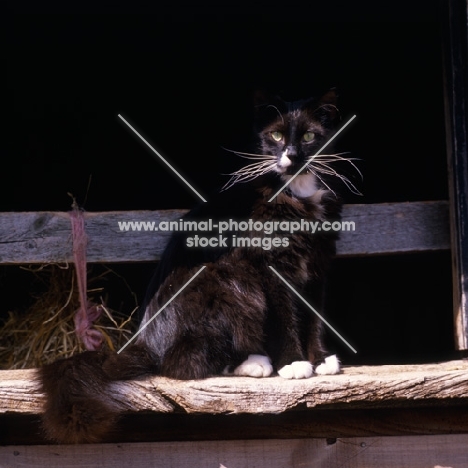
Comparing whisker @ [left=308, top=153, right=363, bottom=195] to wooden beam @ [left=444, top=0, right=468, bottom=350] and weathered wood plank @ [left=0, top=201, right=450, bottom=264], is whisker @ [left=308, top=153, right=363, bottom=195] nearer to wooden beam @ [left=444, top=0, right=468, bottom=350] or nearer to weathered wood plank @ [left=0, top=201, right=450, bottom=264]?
weathered wood plank @ [left=0, top=201, right=450, bottom=264]

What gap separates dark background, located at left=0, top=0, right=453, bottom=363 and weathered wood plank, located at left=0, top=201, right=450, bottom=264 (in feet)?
2.57

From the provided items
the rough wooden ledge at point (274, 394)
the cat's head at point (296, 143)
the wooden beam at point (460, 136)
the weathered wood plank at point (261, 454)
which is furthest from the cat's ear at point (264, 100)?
the weathered wood plank at point (261, 454)

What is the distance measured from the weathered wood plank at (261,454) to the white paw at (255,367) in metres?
0.19

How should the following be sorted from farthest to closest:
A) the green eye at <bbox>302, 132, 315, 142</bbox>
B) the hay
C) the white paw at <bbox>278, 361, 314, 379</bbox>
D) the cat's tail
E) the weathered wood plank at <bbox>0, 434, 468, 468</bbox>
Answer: the hay, the green eye at <bbox>302, 132, 315, 142</bbox>, the white paw at <bbox>278, 361, 314, 379</bbox>, the weathered wood plank at <bbox>0, 434, 468, 468</bbox>, the cat's tail

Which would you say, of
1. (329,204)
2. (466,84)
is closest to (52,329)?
(329,204)

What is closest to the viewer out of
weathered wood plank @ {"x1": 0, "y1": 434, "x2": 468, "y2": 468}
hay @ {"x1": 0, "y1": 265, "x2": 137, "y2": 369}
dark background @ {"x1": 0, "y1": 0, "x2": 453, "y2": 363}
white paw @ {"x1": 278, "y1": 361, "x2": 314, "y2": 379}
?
weathered wood plank @ {"x1": 0, "y1": 434, "x2": 468, "y2": 468}

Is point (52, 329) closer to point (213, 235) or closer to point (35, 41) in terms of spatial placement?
point (213, 235)

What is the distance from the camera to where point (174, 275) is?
6.94 ft

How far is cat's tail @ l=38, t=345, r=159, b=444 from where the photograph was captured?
1.76 m

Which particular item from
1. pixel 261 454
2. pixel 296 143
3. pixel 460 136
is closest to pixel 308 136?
pixel 296 143

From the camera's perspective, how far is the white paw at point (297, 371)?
1.99 m

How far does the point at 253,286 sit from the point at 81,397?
566mm

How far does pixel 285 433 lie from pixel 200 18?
5.64 ft

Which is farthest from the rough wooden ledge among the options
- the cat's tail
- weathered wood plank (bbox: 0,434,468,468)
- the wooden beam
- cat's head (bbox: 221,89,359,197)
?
cat's head (bbox: 221,89,359,197)
